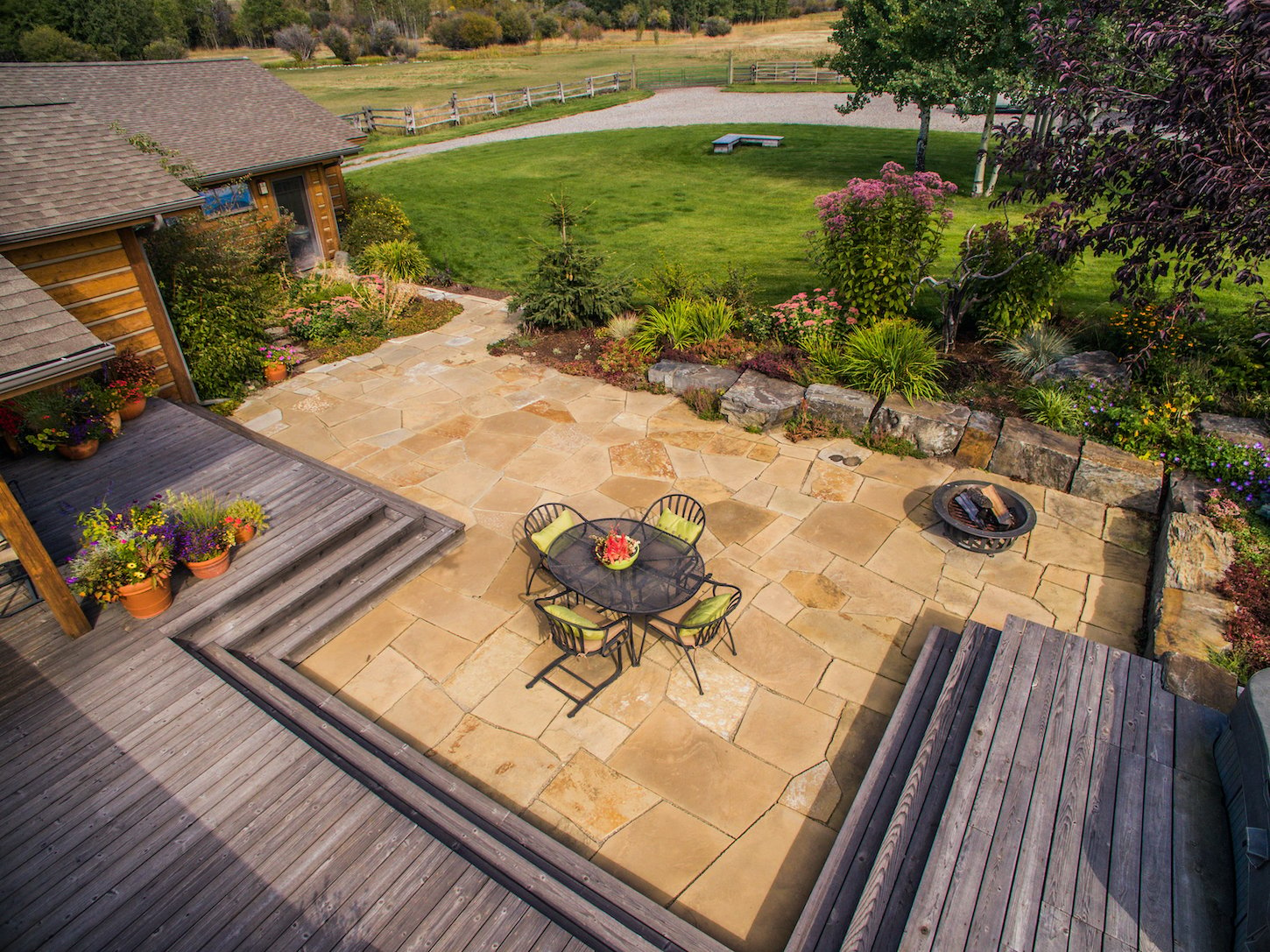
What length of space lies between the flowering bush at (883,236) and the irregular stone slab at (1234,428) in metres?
3.36

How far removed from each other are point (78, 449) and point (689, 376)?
692cm

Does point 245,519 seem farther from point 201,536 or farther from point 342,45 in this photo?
point 342,45

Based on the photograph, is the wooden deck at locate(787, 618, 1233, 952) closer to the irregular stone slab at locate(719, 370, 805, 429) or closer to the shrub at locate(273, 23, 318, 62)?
the irregular stone slab at locate(719, 370, 805, 429)

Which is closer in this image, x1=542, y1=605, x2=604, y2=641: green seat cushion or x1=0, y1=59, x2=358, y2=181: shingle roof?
x1=542, y1=605, x2=604, y2=641: green seat cushion

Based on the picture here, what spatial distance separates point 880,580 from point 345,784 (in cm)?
458

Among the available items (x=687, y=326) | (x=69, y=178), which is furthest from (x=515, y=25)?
(x=69, y=178)

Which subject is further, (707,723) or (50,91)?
(50,91)

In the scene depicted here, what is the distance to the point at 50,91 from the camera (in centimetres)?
1213

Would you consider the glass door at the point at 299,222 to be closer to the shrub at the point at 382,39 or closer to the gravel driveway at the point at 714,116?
the gravel driveway at the point at 714,116

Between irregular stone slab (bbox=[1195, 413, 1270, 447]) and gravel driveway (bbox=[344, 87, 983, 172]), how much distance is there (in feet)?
70.6

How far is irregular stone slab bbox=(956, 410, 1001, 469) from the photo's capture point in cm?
760

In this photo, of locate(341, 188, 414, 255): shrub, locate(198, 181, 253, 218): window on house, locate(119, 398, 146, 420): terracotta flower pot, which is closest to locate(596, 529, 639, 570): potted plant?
locate(119, 398, 146, 420): terracotta flower pot

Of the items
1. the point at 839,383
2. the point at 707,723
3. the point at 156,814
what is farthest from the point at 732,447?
the point at 156,814

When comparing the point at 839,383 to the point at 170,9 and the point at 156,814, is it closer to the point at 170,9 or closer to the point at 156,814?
the point at 156,814
